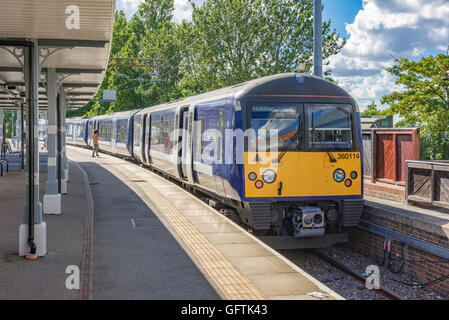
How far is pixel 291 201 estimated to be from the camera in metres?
10.1

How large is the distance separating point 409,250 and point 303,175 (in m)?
2.50

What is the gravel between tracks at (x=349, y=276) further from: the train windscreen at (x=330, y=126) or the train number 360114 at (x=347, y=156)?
the train windscreen at (x=330, y=126)

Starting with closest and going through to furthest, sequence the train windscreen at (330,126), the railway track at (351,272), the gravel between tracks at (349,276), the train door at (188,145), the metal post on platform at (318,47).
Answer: the railway track at (351,272)
the gravel between tracks at (349,276)
the train windscreen at (330,126)
the train door at (188,145)
the metal post on platform at (318,47)

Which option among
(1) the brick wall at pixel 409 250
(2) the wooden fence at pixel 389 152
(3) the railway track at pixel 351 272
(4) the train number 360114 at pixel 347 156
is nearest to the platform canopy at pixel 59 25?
(4) the train number 360114 at pixel 347 156

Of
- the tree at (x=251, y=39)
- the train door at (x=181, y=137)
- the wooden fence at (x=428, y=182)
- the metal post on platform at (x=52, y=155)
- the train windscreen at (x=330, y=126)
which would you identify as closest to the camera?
the train windscreen at (x=330, y=126)

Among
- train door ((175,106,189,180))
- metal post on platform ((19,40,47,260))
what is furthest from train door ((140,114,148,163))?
metal post on platform ((19,40,47,260))

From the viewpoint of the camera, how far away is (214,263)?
26.3 feet

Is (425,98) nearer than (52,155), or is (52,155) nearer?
(52,155)

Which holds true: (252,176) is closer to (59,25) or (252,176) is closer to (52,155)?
(59,25)

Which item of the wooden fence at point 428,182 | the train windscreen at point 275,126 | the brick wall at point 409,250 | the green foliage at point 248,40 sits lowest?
the brick wall at point 409,250

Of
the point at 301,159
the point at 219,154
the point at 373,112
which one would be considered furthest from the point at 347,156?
the point at 373,112

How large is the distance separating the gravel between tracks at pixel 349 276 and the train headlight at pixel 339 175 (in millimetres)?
1711

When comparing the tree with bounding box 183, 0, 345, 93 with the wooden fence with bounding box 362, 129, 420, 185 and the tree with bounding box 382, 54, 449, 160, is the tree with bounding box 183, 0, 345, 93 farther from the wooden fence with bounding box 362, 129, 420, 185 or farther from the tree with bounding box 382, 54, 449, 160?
the wooden fence with bounding box 362, 129, 420, 185

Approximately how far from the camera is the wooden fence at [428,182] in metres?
11.3
